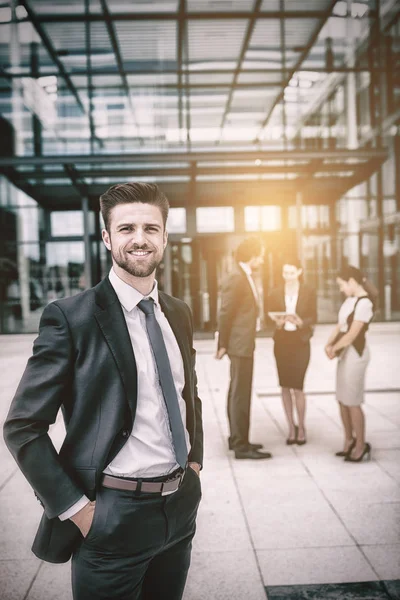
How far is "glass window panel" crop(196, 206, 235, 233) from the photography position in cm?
1409

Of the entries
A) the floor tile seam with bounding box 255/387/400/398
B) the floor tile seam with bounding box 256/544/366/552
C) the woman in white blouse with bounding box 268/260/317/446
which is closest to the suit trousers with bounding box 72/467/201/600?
the floor tile seam with bounding box 256/544/366/552

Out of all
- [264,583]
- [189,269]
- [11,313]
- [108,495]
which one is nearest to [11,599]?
[264,583]

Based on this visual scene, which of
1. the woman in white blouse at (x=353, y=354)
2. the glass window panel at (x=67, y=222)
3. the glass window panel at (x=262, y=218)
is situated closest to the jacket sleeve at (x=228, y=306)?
the woman in white blouse at (x=353, y=354)

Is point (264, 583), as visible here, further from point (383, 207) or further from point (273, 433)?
point (383, 207)

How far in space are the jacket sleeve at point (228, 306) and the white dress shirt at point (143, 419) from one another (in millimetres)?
2953

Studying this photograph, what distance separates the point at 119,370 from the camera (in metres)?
1.47

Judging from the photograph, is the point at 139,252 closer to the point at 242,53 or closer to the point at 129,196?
the point at 129,196

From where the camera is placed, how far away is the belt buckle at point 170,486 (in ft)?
5.03

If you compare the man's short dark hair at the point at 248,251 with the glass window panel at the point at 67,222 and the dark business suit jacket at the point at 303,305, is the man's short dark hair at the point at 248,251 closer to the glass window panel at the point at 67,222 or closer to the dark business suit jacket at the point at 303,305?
the dark business suit jacket at the point at 303,305

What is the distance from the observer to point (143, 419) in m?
1.54

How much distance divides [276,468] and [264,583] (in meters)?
1.63

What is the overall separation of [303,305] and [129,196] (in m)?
3.50

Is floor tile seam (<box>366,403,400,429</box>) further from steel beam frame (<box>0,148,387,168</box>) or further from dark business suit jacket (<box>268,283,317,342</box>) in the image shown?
steel beam frame (<box>0,148,387,168</box>)

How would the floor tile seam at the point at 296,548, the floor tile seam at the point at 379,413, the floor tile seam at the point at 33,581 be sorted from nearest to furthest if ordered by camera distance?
the floor tile seam at the point at 33,581, the floor tile seam at the point at 296,548, the floor tile seam at the point at 379,413
